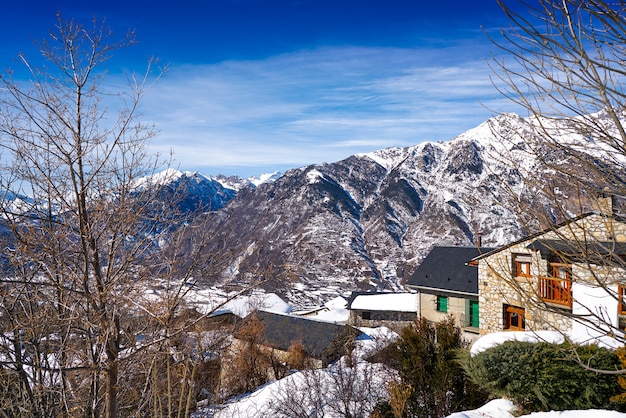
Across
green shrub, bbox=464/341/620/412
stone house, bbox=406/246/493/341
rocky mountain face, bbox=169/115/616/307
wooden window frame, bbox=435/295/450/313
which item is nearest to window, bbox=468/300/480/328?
stone house, bbox=406/246/493/341

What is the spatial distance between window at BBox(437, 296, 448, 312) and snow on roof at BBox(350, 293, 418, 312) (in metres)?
9.39

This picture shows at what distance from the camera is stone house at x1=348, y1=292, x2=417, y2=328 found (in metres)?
27.3

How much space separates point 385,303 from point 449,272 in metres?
11.1

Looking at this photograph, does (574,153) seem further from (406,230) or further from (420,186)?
(420,186)

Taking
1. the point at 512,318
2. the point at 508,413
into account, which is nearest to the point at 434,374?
the point at 508,413

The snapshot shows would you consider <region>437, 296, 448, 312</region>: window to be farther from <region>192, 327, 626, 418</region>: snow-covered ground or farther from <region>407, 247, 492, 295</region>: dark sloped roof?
<region>192, 327, 626, 418</region>: snow-covered ground

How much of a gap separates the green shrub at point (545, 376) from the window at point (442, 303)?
11.2 meters

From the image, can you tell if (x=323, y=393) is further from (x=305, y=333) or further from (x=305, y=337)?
(x=305, y=333)

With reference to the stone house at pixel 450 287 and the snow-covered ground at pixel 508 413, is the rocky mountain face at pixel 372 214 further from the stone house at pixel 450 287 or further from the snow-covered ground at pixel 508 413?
the snow-covered ground at pixel 508 413

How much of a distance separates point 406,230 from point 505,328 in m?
109

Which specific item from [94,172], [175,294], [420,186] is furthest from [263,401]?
[420,186]

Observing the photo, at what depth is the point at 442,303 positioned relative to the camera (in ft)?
60.0

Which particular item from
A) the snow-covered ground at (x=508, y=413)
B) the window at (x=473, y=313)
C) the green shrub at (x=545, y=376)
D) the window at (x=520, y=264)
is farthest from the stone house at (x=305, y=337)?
the green shrub at (x=545, y=376)

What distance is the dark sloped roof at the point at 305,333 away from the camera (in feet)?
58.5
